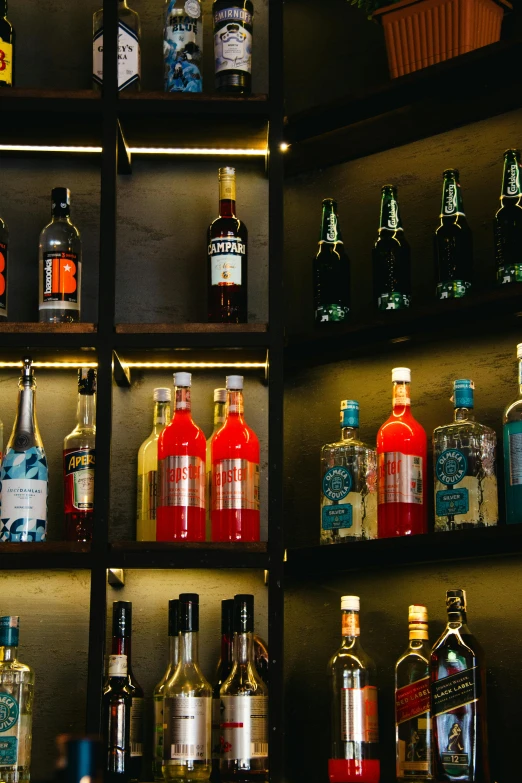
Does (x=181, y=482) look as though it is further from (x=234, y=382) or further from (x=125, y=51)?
(x=125, y=51)

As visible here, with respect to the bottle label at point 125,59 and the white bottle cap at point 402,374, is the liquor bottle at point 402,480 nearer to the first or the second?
the white bottle cap at point 402,374

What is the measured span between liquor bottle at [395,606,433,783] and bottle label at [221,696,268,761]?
249mm

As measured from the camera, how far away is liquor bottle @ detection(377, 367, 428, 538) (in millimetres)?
1989

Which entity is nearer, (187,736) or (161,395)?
(187,736)

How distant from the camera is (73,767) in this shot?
58 cm

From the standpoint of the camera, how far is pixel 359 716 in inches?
77.5

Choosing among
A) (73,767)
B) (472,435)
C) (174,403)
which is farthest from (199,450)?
(73,767)

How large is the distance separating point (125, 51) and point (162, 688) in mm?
1358

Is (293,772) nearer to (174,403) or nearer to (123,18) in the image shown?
(174,403)

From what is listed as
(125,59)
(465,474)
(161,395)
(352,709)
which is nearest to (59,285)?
(161,395)

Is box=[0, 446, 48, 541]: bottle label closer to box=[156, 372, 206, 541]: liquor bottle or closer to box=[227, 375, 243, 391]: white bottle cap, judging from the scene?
box=[156, 372, 206, 541]: liquor bottle

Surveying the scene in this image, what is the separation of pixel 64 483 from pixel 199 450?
12.8 inches

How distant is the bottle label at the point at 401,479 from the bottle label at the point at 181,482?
1.17 ft

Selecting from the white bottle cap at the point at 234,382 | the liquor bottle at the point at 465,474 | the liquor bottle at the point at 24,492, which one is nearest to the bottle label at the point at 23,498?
the liquor bottle at the point at 24,492
